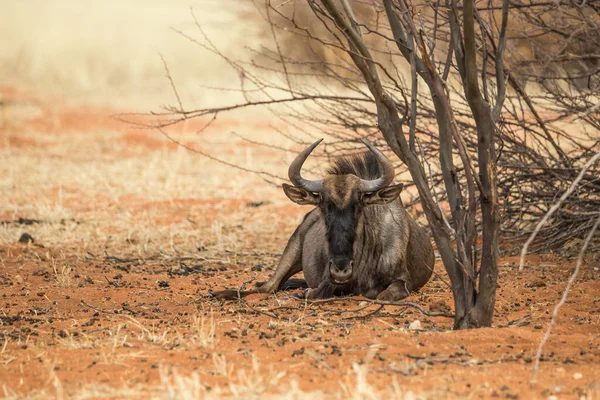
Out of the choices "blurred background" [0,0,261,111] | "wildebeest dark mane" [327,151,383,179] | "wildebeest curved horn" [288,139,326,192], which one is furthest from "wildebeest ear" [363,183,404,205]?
"blurred background" [0,0,261,111]

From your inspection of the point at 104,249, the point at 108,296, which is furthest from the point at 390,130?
the point at 104,249

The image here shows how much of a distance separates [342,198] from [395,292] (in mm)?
925

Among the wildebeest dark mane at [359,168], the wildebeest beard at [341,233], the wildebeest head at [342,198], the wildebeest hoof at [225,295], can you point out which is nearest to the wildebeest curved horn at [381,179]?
the wildebeest head at [342,198]

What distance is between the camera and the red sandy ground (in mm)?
4352

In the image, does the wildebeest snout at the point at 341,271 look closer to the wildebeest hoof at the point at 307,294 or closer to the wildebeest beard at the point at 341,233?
the wildebeest beard at the point at 341,233

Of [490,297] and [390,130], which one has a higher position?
[390,130]

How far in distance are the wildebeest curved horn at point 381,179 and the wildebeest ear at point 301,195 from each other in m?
0.41

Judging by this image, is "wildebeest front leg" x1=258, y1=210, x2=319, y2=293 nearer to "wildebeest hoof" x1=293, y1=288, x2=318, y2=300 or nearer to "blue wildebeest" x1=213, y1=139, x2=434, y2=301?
"blue wildebeest" x1=213, y1=139, x2=434, y2=301

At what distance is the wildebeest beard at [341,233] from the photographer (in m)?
6.74

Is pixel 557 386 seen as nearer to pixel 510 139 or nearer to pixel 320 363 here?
pixel 320 363

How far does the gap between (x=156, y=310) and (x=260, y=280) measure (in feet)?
5.58

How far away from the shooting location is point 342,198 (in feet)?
22.8

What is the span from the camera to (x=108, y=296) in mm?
7145

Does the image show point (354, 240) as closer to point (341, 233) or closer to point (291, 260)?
point (341, 233)
